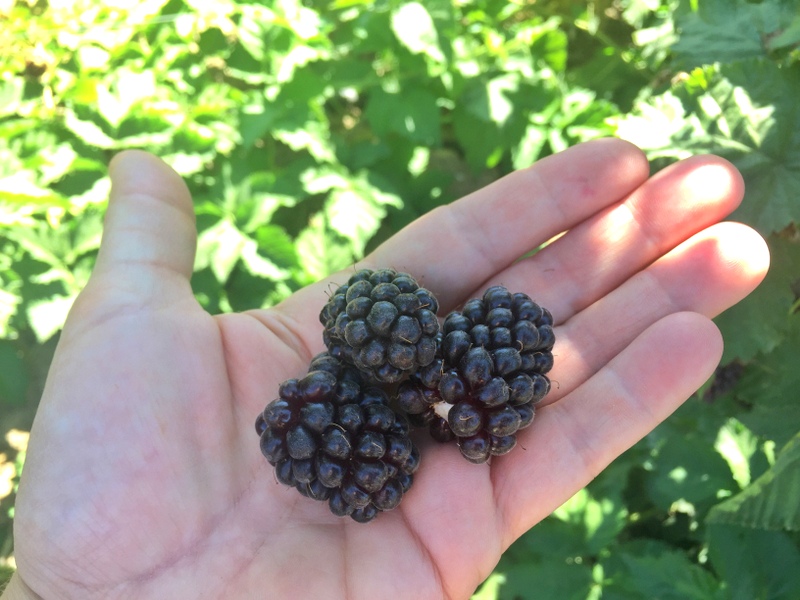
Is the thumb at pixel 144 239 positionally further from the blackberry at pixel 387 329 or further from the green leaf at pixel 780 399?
the green leaf at pixel 780 399

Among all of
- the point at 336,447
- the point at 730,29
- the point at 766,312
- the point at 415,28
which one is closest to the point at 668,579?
the point at 766,312

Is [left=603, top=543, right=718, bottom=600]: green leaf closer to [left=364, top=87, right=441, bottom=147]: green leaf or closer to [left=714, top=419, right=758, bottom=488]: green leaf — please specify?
[left=714, top=419, right=758, bottom=488]: green leaf

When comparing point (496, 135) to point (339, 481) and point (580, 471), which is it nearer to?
point (580, 471)

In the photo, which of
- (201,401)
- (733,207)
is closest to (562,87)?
(733,207)

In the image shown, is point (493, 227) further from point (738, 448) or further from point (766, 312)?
point (738, 448)

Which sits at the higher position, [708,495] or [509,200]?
[509,200]

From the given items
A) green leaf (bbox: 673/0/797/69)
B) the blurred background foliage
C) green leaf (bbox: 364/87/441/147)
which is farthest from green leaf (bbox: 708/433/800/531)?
green leaf (bbox: 364/87/441/147)

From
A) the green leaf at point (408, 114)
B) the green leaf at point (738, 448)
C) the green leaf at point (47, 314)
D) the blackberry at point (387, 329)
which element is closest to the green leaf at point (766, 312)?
the green leaf at point (738, 448)
